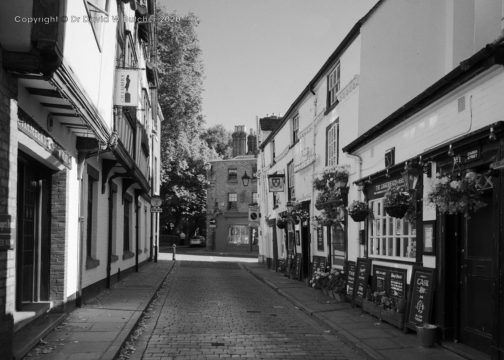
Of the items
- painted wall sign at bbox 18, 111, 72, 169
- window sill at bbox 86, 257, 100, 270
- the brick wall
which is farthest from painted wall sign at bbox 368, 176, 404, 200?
window sill at bbox 86, 257, 100, 270

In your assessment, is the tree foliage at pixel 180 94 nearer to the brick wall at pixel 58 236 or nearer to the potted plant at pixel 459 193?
the brick wall at pixel 58 236

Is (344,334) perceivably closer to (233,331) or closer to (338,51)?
(233,331)

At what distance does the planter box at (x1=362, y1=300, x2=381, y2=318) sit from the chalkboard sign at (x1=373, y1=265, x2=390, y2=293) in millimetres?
303

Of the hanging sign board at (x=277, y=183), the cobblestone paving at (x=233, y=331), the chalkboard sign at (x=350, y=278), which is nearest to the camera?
the cobblestone paving at (x=233, y=331)

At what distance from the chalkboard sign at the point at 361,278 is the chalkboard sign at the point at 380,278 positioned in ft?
1.13

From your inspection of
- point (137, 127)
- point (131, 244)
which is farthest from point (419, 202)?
point (131, 244)

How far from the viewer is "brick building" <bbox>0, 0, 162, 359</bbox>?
6020 mm

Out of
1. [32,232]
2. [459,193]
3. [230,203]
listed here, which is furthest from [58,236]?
[230,203]

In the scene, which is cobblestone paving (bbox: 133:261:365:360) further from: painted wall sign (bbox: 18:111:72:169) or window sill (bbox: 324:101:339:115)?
window sill (bbox: 324:101:339:115)

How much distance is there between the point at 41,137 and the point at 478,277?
6.34m

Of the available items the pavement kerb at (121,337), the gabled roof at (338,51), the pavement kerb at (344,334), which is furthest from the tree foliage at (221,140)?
the pavement kerb at (121,337)

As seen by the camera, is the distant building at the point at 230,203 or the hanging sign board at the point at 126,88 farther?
the distant building at the point at 230,203

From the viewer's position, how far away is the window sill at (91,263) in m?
12.2

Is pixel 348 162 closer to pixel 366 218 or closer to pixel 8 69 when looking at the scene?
pixel 366 218
